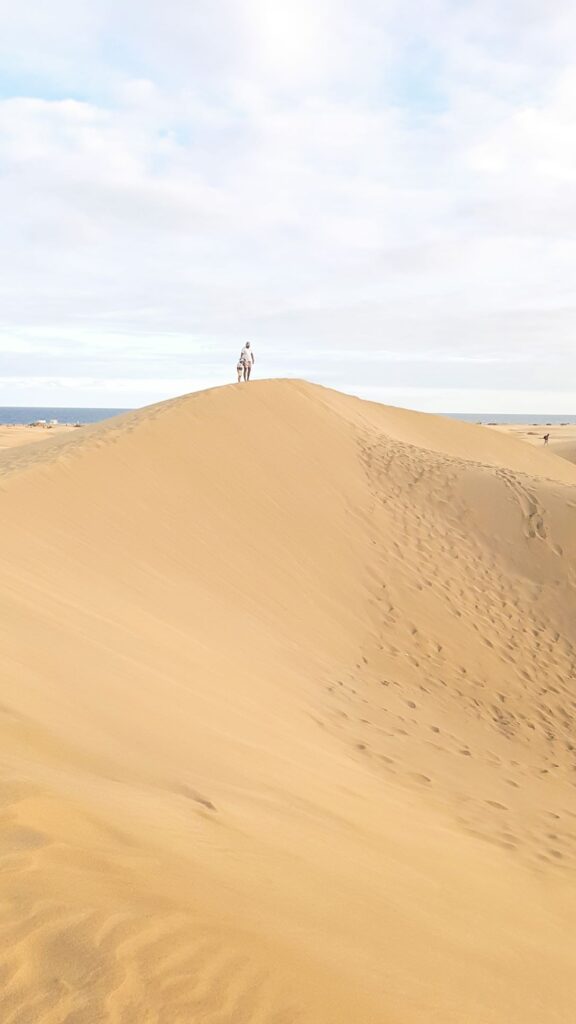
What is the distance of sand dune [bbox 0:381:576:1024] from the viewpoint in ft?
8.38

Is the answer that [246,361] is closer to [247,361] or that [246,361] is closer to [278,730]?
[247,361]

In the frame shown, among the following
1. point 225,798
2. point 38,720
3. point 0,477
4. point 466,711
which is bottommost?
point 466,711

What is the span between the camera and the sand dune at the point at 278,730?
8.38 feet

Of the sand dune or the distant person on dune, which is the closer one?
the sand dune

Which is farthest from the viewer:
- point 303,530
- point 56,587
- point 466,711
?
point 303,530

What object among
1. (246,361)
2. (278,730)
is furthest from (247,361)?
(278,730)

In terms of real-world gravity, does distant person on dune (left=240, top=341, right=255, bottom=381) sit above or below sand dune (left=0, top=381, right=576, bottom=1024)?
above

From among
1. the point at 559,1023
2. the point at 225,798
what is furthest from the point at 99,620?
the point at 559,1023

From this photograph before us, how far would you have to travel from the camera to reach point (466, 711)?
28.2 ft

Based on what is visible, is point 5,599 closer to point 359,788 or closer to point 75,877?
point 359,788

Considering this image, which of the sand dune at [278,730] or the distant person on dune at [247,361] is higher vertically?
the distant person on dune at [247,361]

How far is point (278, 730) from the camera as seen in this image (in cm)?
621

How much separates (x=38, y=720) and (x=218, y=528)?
23.5 ft

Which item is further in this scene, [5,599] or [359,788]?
[5,599]
